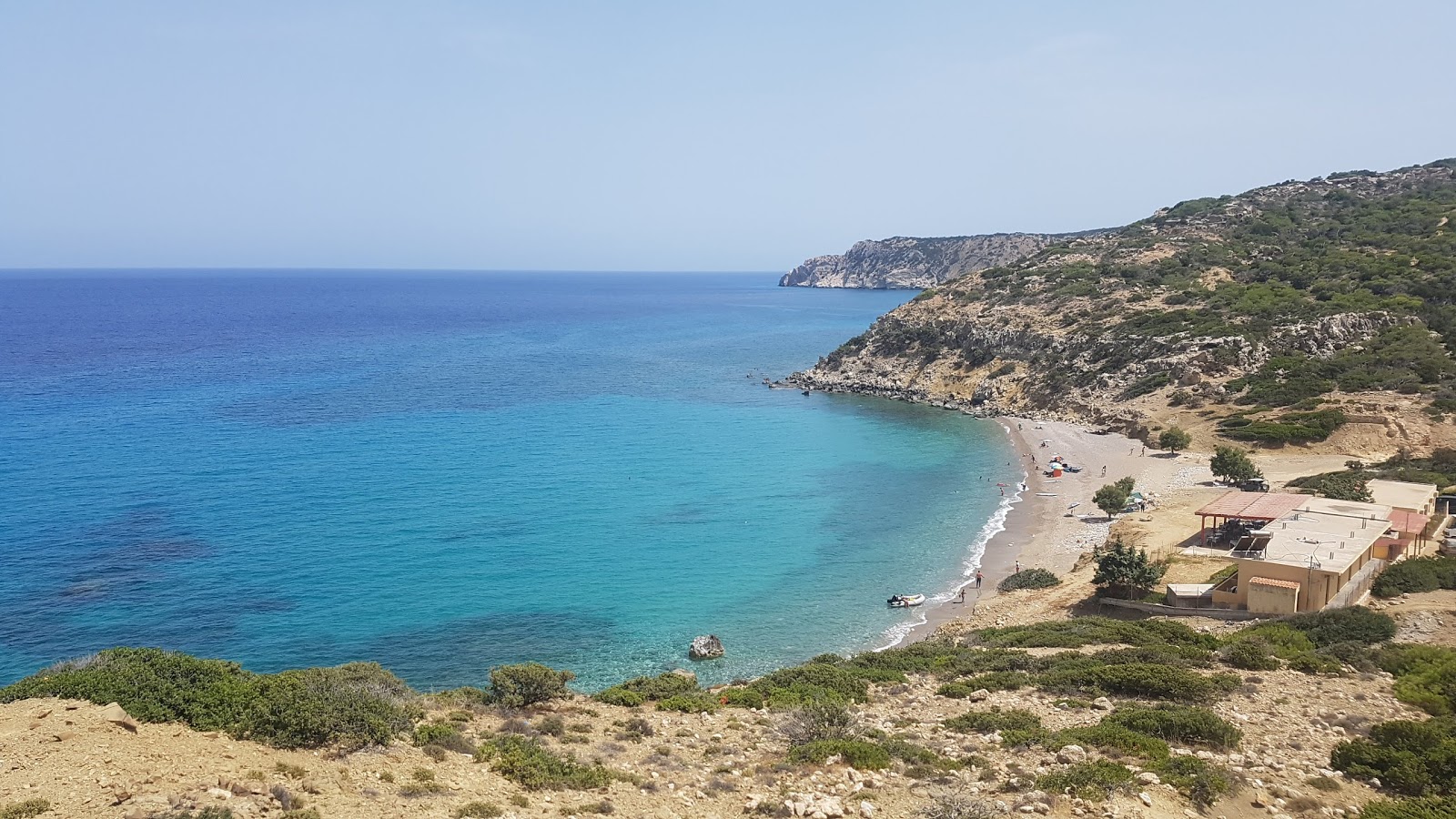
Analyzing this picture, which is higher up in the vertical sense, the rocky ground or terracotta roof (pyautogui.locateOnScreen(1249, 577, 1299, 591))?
the rocky ground

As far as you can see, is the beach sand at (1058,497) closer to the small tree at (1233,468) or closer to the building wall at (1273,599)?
the small tree at (1233,468)

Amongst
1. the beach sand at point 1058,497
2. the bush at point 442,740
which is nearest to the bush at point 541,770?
the bush at point 442,740

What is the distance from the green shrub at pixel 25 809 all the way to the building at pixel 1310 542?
2849 cm

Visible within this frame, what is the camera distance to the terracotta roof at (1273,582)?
24.8m

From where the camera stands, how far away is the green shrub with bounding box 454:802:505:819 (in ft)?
37.2

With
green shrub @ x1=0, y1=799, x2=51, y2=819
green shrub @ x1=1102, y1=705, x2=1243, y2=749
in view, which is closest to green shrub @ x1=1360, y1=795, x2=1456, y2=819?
green shrub @ x1=1102, y1=705, x2=1243, y2=749

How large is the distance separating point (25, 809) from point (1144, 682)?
1812 cm

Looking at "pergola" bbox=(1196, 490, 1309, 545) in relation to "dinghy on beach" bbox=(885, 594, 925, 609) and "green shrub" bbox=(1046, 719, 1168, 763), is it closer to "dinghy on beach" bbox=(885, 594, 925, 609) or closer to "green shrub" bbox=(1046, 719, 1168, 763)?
"dinghy on beach" bbox=(885, 594, 925, 609)

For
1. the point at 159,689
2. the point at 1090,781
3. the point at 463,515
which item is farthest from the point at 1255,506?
the point at 159,689

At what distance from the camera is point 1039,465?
55.7 metres

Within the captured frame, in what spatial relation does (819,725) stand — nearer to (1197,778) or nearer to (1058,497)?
(1197,778)

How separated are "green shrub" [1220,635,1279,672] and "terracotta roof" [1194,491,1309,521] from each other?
14.6m

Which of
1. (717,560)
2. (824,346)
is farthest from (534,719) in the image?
(824,346)

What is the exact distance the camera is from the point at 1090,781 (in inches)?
482
